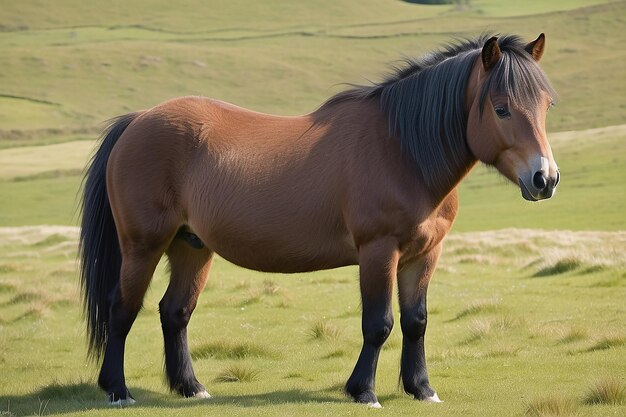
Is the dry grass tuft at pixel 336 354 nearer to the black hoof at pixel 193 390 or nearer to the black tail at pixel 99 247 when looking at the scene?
the black hoof at pixel 193 390

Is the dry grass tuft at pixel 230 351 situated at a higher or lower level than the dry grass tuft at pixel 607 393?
lower

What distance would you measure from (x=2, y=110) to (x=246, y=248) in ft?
313

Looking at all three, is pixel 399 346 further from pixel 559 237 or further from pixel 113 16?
pixel 113 16

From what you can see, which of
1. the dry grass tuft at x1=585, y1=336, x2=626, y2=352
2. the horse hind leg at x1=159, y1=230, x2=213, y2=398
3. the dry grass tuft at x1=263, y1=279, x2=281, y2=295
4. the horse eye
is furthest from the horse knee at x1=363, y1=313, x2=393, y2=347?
the dry grass tuft at x1=263, y1=279, x2=281, y2=295

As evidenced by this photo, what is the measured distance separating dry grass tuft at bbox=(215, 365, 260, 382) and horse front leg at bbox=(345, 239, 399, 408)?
1922mm

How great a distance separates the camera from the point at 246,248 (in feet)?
27.2

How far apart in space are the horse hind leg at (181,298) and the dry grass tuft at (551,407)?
3.33 meters

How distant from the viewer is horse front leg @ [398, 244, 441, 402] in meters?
8.02

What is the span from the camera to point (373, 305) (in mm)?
7594

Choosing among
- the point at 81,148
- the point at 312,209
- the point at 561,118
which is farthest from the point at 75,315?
the point at 561,118

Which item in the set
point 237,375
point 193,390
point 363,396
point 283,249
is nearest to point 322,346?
point 237,375

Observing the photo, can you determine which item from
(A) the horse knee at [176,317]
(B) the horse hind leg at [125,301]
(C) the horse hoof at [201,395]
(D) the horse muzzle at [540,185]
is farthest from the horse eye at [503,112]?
(C) the horse hoof at [201,395]

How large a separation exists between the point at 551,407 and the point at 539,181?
65.0 inches

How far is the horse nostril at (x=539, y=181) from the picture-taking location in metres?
6.83
